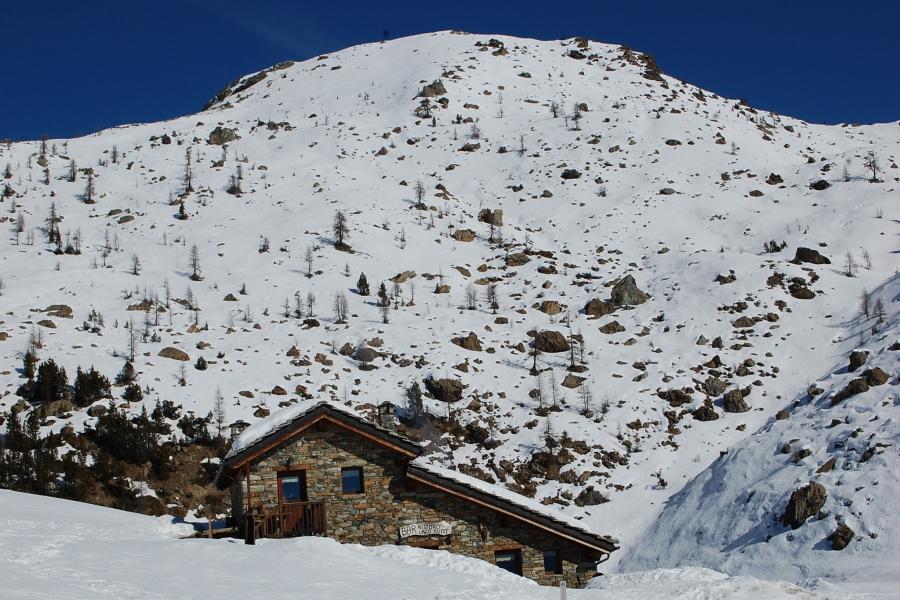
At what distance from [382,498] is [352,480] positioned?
0.91m

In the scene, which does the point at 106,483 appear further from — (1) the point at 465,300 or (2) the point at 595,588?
(1) the point at 465,300

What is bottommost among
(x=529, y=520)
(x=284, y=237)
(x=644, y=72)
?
(x=529, y=520)

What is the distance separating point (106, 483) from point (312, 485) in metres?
15.2

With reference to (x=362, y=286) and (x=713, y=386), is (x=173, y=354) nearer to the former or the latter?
(x=362, y=286)

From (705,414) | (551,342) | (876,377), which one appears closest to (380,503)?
(876,377)

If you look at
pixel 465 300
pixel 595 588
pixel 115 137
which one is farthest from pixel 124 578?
pixel 115 137

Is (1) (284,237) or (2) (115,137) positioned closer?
(1) (284,237)

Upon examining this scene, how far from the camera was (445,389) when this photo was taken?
4259 centimetres

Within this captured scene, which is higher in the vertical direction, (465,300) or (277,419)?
(465,300)

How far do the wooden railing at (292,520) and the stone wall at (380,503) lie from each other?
29 centimetres

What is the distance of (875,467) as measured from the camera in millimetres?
28000

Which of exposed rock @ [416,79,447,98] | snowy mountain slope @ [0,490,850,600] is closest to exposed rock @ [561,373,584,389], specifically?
snowy mountain slope @ [0,490,850,600]

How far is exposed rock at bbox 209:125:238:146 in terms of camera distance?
80188 millimetres

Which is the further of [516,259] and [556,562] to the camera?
[516,259]
